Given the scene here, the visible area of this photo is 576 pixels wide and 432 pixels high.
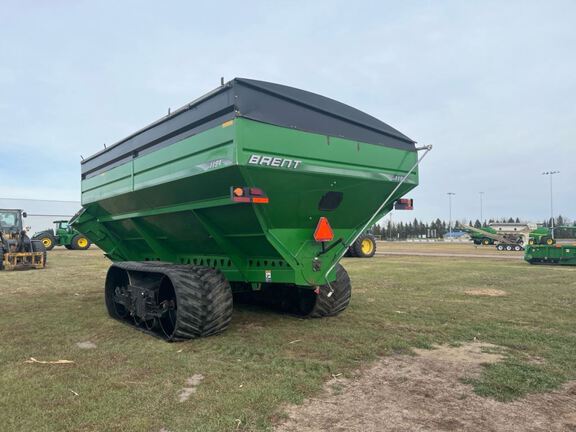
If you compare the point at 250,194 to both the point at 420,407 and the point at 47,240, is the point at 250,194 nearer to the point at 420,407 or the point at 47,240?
the point at 420,407

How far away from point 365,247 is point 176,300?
17.1 m

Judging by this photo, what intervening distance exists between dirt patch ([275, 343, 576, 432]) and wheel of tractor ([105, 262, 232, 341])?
1.96 meters

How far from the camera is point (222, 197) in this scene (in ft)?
16.4

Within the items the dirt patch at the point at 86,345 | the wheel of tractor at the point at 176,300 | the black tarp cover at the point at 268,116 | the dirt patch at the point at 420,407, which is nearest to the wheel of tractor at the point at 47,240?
the wheel of tractor at the point at 176,300

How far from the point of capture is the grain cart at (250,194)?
15.5ft

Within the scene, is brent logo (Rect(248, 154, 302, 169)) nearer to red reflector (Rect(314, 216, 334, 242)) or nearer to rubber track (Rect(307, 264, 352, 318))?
red reflector (Rect(314, 216, 334, 242))

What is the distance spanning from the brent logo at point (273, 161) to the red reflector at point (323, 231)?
0.91 meters

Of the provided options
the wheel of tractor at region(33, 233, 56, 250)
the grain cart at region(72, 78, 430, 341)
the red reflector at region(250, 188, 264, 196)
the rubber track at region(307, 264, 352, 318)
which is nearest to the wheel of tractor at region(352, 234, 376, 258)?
the rubber track at region(307, 264, 352, 318)

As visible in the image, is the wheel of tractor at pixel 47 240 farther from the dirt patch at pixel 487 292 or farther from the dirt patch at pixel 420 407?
the dirt patch at pixel 420 407

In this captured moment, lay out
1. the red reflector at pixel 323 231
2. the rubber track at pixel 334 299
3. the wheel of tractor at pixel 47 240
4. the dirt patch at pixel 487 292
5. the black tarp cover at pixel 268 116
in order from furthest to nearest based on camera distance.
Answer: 1. the wheel of tractor at pixel 47 240
2. the dirt patch at pixel 487 292
3. the rubber track at pixel 334 299
4. the red reflector at pixel 323 231
5. the black tarp cover at pixel 268 116

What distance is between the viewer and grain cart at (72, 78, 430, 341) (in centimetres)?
473

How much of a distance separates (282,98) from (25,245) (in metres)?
15.6

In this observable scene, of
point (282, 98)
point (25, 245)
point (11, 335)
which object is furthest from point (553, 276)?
point (25, 245)

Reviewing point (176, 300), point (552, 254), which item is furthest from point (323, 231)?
point (552, 254)
